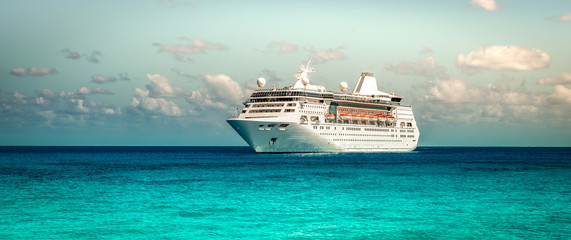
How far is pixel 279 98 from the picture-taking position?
83.1 meters

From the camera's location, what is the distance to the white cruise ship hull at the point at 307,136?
76688 mm

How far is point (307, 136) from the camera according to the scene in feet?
262

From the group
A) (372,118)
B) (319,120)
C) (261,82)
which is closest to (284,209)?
(319,120)

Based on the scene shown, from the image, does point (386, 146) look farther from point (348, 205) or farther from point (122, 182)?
point (348, 205)

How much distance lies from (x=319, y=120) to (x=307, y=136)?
16.3 feet

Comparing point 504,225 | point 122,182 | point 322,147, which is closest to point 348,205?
point 504,225

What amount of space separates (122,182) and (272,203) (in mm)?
18297

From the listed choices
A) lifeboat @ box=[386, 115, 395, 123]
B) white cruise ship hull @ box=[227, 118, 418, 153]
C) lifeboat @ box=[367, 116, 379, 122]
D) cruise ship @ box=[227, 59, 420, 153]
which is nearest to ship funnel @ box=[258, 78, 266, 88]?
cruise ship @ box=[227, 59, 420, 153]

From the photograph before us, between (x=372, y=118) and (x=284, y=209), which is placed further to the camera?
(x=372, y=118)

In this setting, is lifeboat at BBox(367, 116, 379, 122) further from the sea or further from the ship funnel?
the sea

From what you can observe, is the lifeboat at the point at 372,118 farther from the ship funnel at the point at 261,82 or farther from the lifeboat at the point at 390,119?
the ship funnel at the point at 261,82

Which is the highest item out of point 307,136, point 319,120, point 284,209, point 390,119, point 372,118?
point 390,119

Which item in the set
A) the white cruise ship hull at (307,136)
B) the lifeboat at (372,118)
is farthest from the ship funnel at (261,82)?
the lifeboat at (372,118)

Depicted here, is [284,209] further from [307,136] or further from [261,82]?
[261,82]
